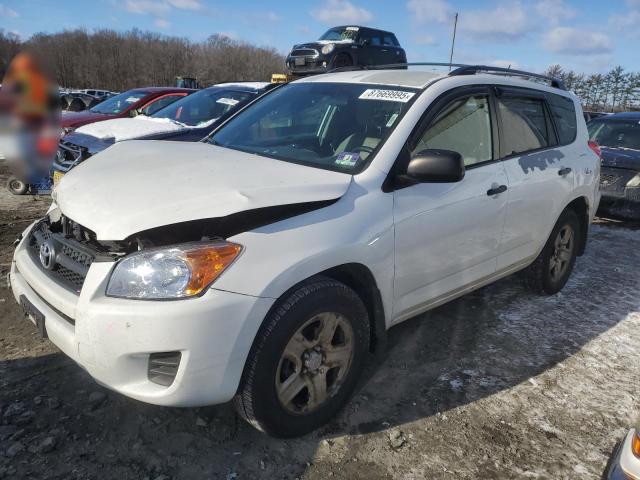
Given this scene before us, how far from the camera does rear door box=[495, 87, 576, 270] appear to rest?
3.59m

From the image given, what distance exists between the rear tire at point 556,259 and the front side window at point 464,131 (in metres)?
1.28

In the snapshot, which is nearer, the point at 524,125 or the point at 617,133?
the point at 524,125

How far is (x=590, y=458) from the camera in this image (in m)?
2.54

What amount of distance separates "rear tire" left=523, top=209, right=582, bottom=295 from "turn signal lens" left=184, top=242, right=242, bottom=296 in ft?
10.0

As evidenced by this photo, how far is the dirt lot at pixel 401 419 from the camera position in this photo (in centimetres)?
238

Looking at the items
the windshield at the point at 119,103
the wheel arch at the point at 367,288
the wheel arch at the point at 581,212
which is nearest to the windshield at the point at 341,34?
the windshield at the point at 119,103

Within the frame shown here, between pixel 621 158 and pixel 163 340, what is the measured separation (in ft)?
23.7

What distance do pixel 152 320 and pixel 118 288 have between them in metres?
0.22

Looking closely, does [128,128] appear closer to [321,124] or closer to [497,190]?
[321,124]

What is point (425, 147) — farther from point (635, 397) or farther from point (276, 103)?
point (635, 397)

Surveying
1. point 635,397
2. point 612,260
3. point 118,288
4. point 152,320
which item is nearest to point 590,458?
point 635,397

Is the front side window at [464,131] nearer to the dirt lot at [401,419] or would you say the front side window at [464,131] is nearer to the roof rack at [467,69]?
the roof rack at [467,69]

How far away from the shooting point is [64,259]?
242cm

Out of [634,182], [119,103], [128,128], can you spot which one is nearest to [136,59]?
[119,103]
